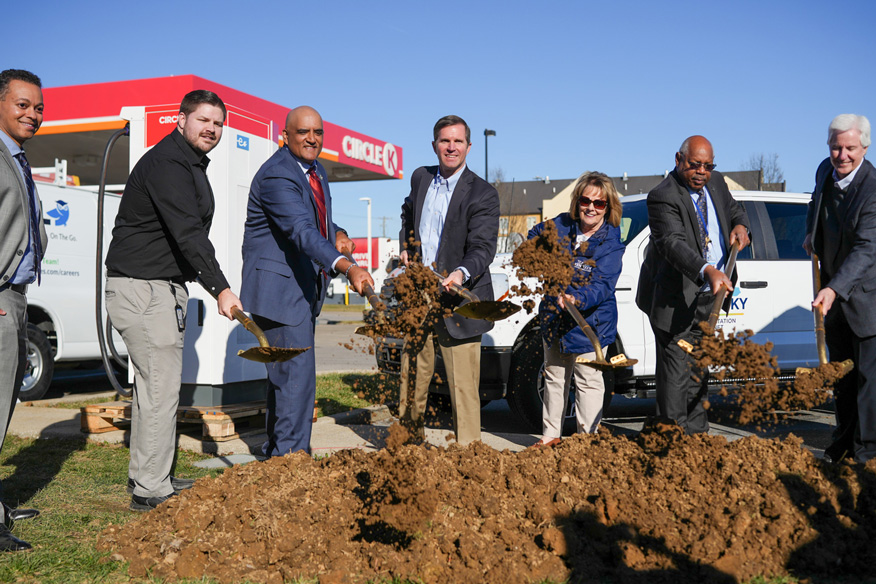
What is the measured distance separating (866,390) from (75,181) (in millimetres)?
9902

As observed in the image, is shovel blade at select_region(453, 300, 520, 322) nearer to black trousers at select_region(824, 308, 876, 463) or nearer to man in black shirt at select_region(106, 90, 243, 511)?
man in black shirt at select_region(106, 90, 243, 511)

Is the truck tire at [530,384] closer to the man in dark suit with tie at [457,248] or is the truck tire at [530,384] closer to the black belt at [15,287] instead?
the man in dark suit with tie at [457,248]

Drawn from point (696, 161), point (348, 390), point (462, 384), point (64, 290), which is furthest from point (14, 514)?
point (64, 290)

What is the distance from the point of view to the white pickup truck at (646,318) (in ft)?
20.2

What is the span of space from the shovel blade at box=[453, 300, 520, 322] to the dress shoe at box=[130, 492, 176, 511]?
190 centimetres

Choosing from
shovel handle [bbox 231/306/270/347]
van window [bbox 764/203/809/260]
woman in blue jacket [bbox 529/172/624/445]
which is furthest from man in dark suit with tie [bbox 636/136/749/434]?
shovel handle [bbox 231/306/270/347]

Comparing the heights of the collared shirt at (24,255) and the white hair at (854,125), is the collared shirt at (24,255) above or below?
below

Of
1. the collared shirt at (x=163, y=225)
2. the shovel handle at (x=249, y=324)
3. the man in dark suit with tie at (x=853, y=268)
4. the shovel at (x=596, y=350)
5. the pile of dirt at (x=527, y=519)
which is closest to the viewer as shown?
the pile of dirt at (x=527, y=519)

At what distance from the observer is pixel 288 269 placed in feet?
13.9

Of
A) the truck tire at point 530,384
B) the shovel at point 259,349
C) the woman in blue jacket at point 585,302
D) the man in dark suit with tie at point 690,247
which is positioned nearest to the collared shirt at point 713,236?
the man in dark suit with tie at point 690,247

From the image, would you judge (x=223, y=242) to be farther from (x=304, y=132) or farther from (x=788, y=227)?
(x=788, y=227)

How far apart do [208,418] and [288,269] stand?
1997 millimetres

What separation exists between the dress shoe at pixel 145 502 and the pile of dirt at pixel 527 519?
0.52 m

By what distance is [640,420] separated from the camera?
716 centimetres
